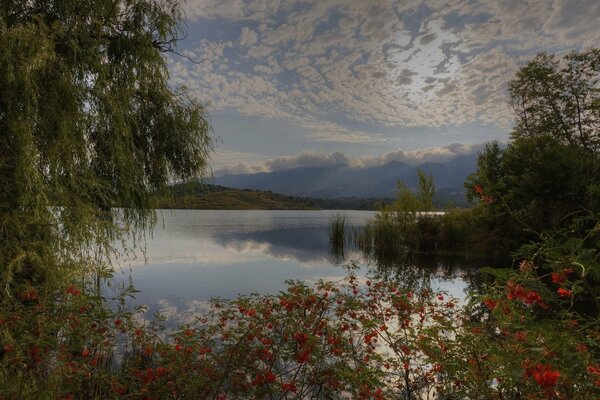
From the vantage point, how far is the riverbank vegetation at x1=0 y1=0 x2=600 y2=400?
2395 millimetres

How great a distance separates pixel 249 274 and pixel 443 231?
15.4m

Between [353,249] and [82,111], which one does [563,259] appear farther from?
[353,249]

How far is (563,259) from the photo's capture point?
199cm

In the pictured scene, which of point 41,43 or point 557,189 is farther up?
point 41,43

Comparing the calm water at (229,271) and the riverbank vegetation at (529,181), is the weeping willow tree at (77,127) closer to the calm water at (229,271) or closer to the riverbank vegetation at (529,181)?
the calm water at (229,271)

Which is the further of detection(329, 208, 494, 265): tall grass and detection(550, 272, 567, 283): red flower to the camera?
detection(329, 208, 494, 265): tall grass

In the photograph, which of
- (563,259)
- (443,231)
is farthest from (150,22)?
(443,231)

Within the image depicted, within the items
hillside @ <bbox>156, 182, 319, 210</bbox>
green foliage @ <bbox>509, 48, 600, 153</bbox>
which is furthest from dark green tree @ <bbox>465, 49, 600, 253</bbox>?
hillside @ <bbox>156, 182, 319, 210</bbox>

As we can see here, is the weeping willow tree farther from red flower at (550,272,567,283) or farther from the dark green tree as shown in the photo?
the dark green tree

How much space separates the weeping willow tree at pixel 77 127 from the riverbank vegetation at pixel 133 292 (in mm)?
28

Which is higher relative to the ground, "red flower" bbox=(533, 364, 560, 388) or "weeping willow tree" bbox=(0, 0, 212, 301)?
"weeping willow tree" bbox=(0, 0, 212, 301)

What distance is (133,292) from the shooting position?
205 inches

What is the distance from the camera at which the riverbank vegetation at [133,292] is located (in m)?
2.39

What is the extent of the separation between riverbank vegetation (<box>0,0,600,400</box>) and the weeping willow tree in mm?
28
